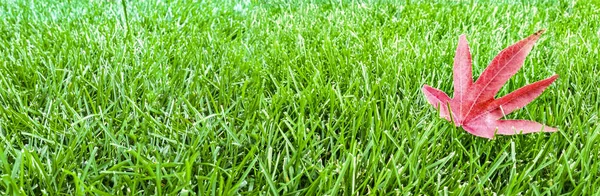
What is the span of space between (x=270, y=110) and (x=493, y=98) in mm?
495

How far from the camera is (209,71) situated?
5.24 feet

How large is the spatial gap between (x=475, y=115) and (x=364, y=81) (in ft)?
1.32

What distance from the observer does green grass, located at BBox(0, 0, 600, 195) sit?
3.24 ft

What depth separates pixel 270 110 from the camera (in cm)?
126

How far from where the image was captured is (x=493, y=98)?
3.77 feet

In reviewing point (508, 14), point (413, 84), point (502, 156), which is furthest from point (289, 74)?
point (508, 14)

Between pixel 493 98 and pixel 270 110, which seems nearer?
pixel 493 98

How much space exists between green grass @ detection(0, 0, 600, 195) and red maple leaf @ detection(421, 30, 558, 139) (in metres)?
0.03

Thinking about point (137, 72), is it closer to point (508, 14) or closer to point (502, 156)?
point (502, 156)

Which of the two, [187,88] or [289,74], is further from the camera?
[289,74]

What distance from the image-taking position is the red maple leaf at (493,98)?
1.12 metres

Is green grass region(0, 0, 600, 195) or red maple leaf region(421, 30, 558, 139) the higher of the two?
red maple leaf region(421, 30, 558, 139)

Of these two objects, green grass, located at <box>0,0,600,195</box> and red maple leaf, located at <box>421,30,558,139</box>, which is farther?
red maple leaf, located at <box>421,30,558,139</box>

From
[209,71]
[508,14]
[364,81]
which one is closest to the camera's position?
[364,81]
